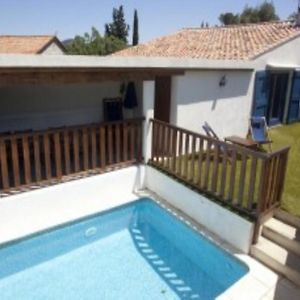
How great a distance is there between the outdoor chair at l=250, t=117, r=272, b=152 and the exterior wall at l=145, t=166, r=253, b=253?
4.23m

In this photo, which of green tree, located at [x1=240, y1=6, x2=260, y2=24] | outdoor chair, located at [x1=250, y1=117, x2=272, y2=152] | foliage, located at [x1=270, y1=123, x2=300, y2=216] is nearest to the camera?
foliage, located at [x1=270, y1=123, x2=300, y2=216]

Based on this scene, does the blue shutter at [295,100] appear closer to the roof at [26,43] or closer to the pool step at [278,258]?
the pool step at [278,258]

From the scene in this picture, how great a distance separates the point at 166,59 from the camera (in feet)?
26.7

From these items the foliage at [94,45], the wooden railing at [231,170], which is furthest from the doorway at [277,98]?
the foliage at [94,45]

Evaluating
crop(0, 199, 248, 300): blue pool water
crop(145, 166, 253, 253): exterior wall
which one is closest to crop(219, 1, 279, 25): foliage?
crop(145, 166, 253, 253): exterior wall

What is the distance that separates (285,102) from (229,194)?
10.4 m

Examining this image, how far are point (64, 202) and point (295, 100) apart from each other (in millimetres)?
12615

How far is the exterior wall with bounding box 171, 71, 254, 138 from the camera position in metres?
10.1

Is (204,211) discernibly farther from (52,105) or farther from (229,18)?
(229,18)

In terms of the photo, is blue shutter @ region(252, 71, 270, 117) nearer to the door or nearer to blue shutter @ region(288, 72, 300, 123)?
blue shutter @ region(288, 72, 300, 123)

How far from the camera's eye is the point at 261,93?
13148mm

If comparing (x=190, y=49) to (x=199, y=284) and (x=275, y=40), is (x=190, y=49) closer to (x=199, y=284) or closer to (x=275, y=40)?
(x=275, y=40)

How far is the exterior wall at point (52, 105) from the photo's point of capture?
1031 centimetres

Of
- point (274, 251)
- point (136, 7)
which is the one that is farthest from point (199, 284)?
point (136, 7)
